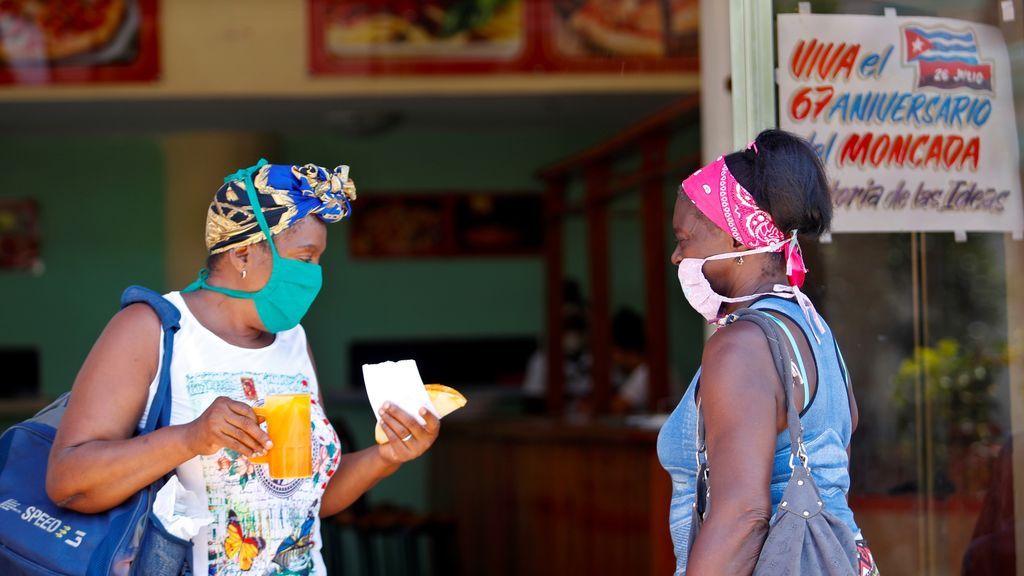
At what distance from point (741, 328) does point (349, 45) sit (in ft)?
19.5

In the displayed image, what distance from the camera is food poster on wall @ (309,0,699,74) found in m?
7.62

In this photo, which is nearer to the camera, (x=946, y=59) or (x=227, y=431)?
(x=227, y=431)

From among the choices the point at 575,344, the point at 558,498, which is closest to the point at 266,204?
the point at 558,498

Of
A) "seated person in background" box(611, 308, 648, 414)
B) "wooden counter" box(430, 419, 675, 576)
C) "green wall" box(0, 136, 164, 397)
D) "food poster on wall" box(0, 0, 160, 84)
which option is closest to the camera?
"wooden counter" box(430, 419, 675, 576)

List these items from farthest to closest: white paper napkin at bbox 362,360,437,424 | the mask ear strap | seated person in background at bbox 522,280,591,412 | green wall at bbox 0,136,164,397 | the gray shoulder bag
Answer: green wall at bbox 0,136,164,397 < seated person in background at bbox 522,280,591,412 < the mask ear strap < white paper napkin at bbox 362,360,437,424 < the gray shoulder bag

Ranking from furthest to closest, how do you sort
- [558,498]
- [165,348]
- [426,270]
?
[426,270], [558,498], [165,348]

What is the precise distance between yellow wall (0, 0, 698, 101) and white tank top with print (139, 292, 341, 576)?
17.6ft

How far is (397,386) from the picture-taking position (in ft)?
7.94

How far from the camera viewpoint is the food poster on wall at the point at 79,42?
757cm

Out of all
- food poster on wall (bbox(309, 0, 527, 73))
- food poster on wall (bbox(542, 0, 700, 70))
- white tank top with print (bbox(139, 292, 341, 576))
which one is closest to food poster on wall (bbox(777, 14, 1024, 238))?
white tank top with print (bbox(139, 292, 341, 576))

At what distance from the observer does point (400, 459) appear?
8.59ft

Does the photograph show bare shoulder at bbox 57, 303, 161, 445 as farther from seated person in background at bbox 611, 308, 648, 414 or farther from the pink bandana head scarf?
seated person in background at bbox 611, 308, 648, 414

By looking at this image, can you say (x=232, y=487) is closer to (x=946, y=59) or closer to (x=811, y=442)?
(x=811, y=442)

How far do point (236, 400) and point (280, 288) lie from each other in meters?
0.29
